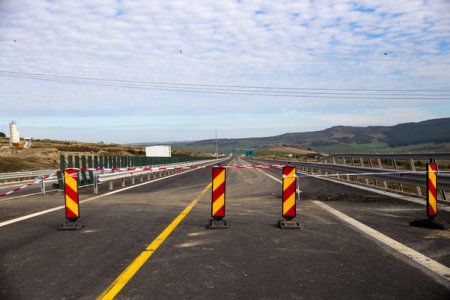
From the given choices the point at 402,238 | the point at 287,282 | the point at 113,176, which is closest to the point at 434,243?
the point at 402,238

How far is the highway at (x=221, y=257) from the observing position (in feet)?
15.1

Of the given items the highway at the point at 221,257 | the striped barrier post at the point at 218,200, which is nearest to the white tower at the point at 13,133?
the highway at the point at 221,257

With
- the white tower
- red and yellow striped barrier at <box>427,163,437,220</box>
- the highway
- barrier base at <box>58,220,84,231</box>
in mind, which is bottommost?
the highway

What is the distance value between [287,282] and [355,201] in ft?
27.3

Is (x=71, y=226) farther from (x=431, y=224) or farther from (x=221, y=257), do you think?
(x=431, y=224)

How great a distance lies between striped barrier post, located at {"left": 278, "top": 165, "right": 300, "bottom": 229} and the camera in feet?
27.3

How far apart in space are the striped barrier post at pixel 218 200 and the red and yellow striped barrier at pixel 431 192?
413 centimetres

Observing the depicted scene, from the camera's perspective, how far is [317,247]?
6598 millimetres

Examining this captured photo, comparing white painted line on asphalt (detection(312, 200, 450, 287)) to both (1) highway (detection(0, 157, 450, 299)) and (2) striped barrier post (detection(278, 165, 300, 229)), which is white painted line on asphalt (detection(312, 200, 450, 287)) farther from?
(2) striped barrier post (detection(278, 165, 300, 229))

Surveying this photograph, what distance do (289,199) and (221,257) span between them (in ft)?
9.73

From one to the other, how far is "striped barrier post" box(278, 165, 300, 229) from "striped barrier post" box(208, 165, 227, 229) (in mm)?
1207

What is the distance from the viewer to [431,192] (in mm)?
8672

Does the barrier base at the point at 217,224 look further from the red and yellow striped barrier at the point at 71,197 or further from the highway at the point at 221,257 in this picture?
the red and yellow striped barrier at the point at 71,197

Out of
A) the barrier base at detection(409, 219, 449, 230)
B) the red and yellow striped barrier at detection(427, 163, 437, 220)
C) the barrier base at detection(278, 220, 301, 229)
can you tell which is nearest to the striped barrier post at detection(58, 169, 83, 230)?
the barrier base at detection(278, 220, 301, 229)
